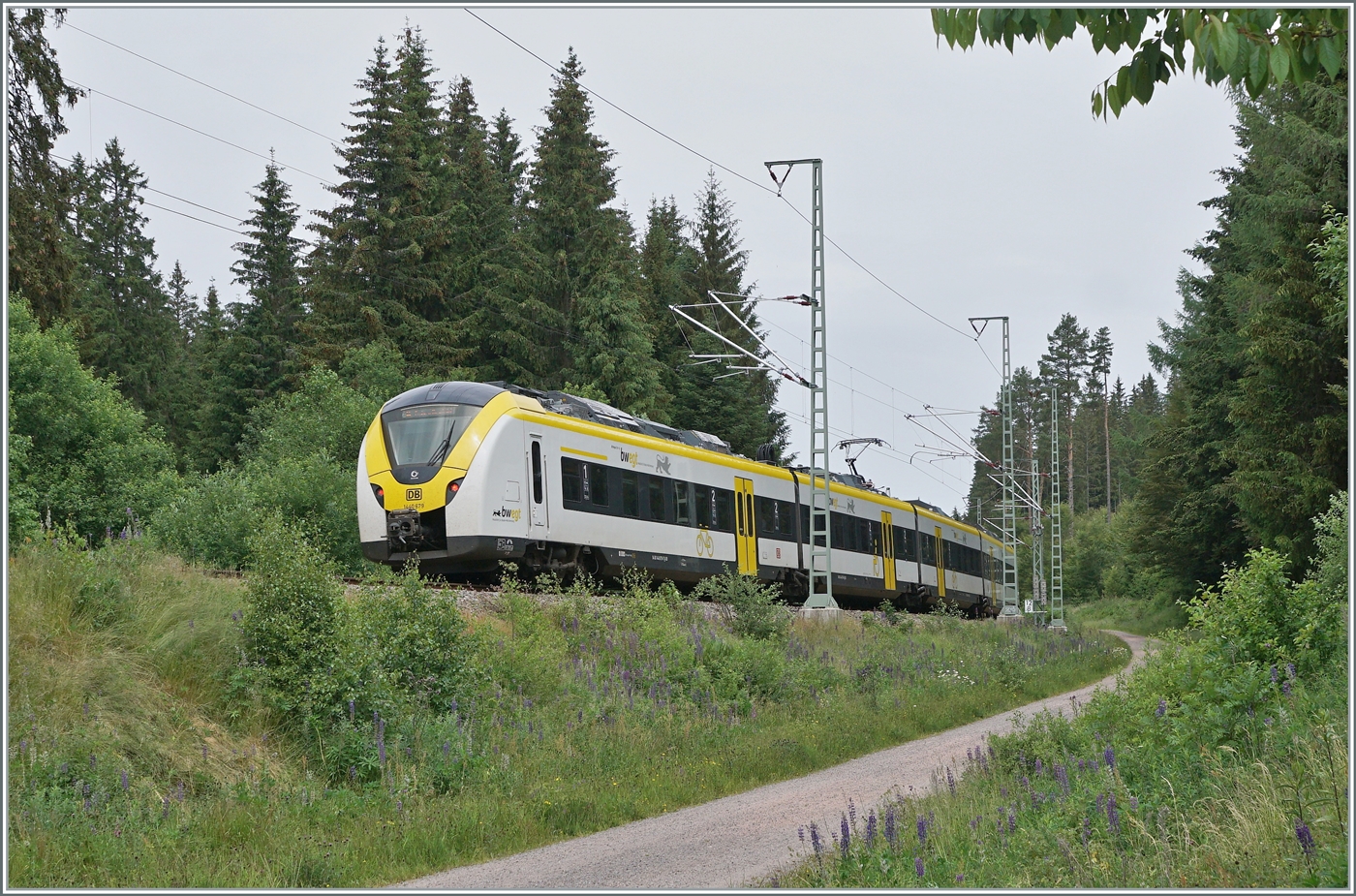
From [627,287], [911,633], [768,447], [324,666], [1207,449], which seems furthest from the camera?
[627,287]

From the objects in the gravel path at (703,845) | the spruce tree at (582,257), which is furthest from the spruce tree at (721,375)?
the gravel path at (703,845)

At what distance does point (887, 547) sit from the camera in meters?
32.5

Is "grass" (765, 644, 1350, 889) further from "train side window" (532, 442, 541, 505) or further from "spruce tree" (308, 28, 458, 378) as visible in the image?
"spruce tree" (308, 28, 458, 378)

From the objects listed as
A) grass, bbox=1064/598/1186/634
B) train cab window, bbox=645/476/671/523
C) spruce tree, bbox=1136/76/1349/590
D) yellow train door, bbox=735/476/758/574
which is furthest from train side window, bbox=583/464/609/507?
grass, bbox=1064/598/1186/634

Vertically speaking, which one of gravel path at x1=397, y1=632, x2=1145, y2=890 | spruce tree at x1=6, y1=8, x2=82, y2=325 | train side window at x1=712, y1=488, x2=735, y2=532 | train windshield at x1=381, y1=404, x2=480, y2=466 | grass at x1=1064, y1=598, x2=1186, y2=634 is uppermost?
spruce tree at x1=6, y1=8, x2=82, y2=325

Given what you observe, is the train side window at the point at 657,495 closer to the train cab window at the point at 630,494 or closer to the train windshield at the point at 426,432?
the train cab window at the point at 630,494

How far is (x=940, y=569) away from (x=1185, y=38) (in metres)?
34.3

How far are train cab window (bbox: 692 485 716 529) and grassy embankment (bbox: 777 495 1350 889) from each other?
12630 millimetres

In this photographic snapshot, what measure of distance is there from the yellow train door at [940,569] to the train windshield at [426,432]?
23432 millimetres

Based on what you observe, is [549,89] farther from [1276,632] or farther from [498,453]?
[1276,632]

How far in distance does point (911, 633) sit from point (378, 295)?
89.2 feet

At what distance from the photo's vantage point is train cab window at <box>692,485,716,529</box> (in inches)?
904

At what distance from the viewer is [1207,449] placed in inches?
1486

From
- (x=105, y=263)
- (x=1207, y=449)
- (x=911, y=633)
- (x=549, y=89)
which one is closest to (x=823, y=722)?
(x=911, y=633)
